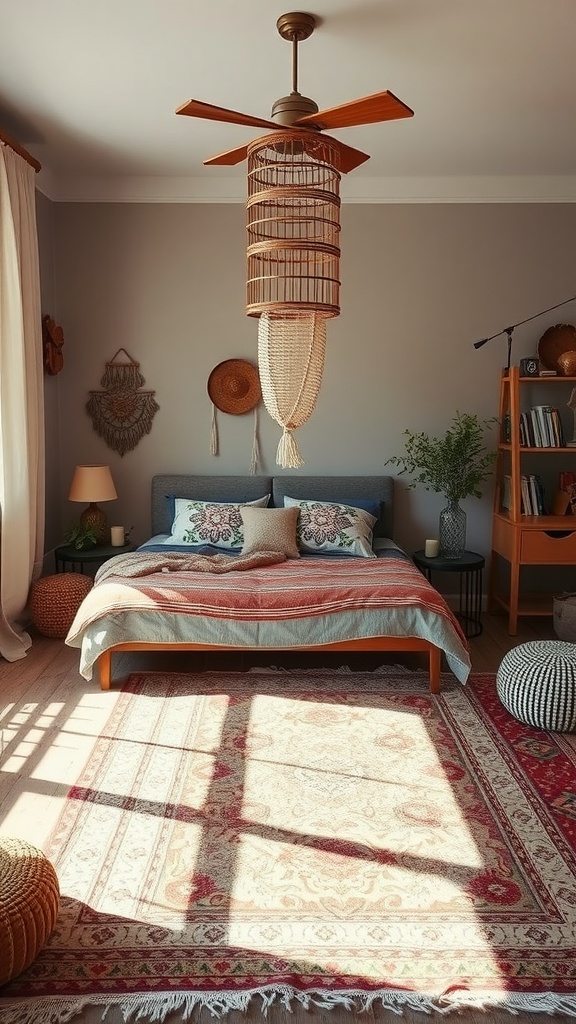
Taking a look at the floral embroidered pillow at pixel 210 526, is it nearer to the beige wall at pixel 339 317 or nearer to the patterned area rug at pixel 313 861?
the beige wall at pixel 339 317

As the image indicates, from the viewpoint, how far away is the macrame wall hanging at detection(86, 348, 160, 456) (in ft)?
17.4

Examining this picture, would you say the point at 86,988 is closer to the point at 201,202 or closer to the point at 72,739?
the point at 72,739

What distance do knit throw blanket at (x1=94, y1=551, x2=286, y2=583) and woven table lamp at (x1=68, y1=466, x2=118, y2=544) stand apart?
51cm

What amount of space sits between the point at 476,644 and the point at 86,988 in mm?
3184

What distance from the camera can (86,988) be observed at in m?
2.00

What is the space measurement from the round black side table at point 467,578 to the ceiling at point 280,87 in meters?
2.22

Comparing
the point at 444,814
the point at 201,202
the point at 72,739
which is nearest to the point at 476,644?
the point at 444,814

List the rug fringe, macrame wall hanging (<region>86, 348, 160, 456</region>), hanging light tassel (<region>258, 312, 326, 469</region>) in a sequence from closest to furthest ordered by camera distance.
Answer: the rug fringe, hanging light tassel (<region>258, 312, 326, 469</region>), macrame wall hanging (<region>86, 348, 160, 456</region>)

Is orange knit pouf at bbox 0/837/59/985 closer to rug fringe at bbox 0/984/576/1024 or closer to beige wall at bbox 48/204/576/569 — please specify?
rug fringe at bbox 0/984/576/1024

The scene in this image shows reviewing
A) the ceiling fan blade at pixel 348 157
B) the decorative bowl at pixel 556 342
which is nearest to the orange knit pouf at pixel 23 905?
the ceiling fan blade at pixel 348 157

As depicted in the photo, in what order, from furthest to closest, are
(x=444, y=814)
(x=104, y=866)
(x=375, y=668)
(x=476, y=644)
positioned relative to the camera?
(x=476, y=644) < (x=375, y=668) < (x=444, y=814) < (x=104, y=866)

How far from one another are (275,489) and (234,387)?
2.26 feet

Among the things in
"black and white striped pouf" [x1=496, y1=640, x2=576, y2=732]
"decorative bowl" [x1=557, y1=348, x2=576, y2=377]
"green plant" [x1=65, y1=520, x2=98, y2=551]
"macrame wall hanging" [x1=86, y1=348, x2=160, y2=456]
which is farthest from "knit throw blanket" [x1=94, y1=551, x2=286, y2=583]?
"decorative bowl" [x1=557, y1=348, x2=576, y2=377]

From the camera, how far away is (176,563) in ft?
14.3
